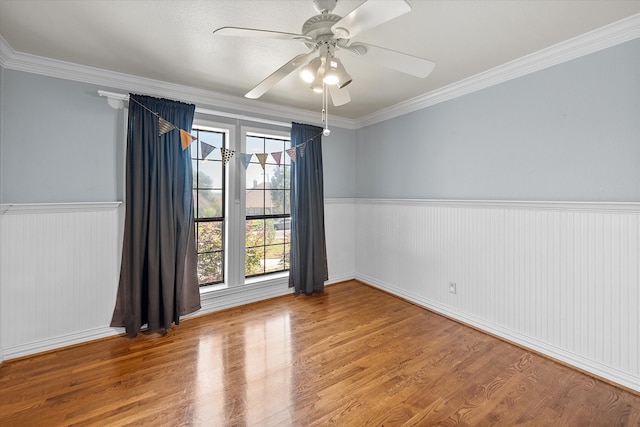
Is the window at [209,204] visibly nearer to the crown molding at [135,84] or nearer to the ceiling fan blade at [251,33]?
the crown molding at [135,84]

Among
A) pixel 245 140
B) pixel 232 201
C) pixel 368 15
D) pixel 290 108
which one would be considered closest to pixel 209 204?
pixel 232 201

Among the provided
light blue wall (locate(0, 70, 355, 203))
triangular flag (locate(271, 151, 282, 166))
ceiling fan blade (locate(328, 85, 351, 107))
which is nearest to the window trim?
triangular flag (locate(271, 151, 282, 166))

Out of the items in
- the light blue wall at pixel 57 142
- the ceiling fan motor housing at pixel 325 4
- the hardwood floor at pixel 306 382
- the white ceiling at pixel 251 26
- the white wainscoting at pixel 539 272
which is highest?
the white ceiling at pixel 251 26

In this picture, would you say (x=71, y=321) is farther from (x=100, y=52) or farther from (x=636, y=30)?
(x=636, y=30)

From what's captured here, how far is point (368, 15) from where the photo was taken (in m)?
1.27

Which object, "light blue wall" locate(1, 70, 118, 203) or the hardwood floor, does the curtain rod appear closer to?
"light blue wall" locate(1, 70, 118, 203)

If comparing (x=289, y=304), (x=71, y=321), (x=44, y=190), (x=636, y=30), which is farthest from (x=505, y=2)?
(x=71, y=321)

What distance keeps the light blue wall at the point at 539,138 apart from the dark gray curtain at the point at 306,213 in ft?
3.80

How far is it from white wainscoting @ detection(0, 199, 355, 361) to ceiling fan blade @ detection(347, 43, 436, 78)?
8.30ft

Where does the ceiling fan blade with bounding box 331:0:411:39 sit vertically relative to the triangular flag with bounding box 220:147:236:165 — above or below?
above

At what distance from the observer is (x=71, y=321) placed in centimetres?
252

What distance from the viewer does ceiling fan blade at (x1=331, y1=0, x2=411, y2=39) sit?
119cm

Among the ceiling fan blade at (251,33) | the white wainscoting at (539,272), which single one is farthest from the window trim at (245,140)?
the ceiling fan blade at (251,33)

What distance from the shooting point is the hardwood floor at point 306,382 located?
5.60ft
